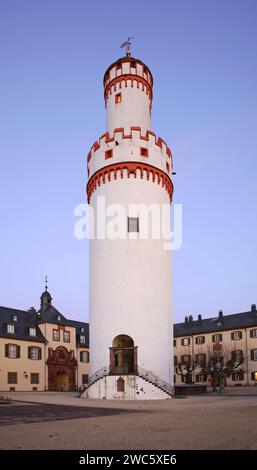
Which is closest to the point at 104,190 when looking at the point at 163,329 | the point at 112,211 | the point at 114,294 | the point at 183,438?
the point at 112,211

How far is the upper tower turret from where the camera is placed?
3684 cm

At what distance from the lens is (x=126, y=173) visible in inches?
1325

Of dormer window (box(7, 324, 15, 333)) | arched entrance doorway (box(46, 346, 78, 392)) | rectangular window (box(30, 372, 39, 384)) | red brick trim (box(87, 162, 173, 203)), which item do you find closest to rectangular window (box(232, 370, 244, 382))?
arched entrance doorway (box(46, 346, 78, 392))

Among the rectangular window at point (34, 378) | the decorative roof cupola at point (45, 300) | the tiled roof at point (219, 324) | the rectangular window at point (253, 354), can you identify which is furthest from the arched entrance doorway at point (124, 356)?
the tiled roof at point (219, 324)

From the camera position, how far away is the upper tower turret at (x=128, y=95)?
1451 inches

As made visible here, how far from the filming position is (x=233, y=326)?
64.9m

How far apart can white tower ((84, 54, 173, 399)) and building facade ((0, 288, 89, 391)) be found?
2132 centimetres

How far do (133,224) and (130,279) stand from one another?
4.01 meters

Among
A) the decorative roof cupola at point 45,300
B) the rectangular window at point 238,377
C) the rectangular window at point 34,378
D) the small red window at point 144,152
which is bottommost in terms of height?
the rectangular window at point 238,377

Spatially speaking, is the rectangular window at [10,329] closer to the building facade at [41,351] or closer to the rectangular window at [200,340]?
the building facade at [41,351]

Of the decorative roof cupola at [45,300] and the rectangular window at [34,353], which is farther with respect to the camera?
the decorative roof cupola at [45,300]

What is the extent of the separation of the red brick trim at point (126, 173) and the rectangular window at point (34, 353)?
26509 millimetres

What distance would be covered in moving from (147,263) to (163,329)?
4.75 meters
